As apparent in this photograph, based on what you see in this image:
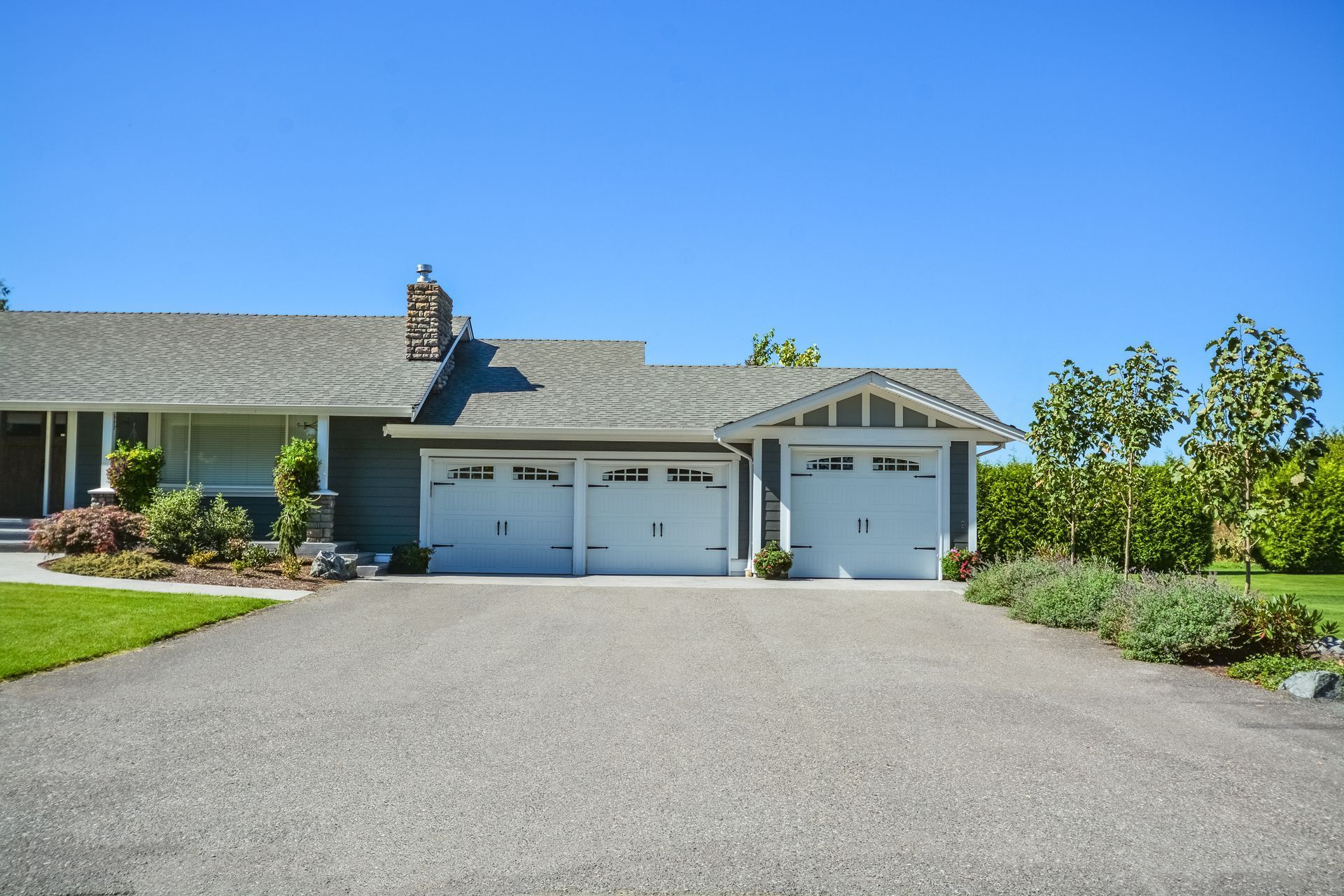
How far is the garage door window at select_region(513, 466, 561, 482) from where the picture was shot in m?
16.7

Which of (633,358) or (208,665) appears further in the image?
(633,358)

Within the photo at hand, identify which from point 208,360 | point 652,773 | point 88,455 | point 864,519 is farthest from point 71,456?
point 652,773

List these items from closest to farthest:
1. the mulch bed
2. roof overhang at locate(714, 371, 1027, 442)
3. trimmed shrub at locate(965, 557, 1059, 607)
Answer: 1. trimmed shrub at locate(965, 557, 1059, 607)
2. the mulch bed
3. roof overhang at locate(714, 371, 1027, 442)

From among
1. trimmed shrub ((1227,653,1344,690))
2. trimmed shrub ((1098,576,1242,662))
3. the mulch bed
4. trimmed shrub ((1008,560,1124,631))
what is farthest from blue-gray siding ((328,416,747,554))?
trimmed shrub ((1227,653,1344,690))

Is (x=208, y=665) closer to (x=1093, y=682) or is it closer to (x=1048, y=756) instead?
(x=1048, y=756)

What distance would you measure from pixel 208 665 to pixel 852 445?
1097 cm

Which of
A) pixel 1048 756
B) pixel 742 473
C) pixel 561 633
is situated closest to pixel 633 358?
pixel 742 473

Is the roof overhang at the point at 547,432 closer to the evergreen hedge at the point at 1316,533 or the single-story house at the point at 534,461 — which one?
the single-story house at the point at 534,461

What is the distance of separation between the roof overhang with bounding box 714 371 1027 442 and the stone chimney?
6.25 metres

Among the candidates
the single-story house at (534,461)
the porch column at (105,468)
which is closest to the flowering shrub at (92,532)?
the porch column at (105,468)

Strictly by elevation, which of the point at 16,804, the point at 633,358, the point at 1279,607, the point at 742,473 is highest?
the point at 633,358

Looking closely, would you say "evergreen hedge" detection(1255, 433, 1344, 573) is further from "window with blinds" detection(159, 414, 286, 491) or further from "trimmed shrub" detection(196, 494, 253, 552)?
"window with blinds" detection(159, 414, 286, 491)

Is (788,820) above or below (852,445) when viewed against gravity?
below

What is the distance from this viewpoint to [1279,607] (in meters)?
9.02
